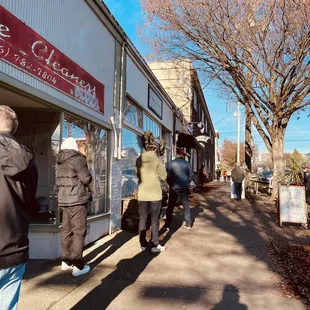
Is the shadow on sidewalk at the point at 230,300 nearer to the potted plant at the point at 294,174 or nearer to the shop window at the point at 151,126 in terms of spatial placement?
the shop window at the point at 151,126

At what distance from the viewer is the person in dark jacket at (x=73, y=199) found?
419cm

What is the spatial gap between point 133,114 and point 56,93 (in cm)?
391

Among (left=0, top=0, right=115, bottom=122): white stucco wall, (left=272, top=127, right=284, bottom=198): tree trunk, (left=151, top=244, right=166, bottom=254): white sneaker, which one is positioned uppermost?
(left=0, top=0, right=115, bottom=122): white stucco wall

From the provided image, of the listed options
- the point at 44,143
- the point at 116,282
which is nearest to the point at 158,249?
the point at 116,282

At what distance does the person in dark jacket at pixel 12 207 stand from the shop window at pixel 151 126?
7.98m

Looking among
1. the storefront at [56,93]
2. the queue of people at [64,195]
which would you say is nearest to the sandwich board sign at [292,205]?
the queue of people at [64,195]

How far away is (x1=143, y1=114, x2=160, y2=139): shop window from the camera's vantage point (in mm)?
10071

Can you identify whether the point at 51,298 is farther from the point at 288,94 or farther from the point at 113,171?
the point at 288,94

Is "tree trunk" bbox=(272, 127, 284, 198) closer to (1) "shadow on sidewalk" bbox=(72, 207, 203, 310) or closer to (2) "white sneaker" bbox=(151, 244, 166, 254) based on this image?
(2) "white sneaker" bbox=(151, 244, 166, 254)

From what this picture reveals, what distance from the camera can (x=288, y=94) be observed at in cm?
1283

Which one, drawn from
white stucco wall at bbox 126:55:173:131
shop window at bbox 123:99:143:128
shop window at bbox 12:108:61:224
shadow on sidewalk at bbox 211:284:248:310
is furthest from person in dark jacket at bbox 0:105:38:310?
white stucco wall at bbox 126:55:173:131

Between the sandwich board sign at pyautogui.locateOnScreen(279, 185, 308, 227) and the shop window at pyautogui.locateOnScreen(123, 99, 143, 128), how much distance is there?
13.4 feet

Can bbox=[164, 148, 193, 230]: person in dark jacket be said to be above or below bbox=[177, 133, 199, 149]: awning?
below

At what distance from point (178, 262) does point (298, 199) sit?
4.54 meters
